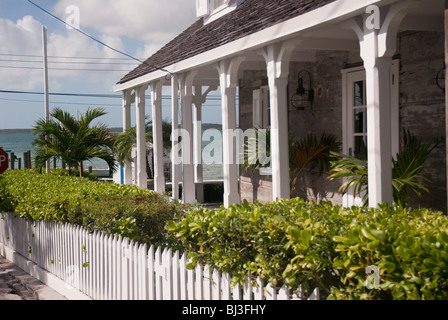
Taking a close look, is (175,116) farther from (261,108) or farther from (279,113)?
(279,113)

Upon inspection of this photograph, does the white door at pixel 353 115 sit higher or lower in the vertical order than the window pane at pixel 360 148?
higher

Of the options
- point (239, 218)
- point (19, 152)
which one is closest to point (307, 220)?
point (239, 218)

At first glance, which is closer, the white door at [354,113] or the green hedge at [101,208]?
the green hedge at [101,208]

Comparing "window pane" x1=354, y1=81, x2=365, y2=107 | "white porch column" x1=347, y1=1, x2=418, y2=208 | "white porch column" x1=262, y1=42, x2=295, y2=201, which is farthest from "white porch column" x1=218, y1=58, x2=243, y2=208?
"white porch column" x1=347, y1=1, x2=418, y2=208

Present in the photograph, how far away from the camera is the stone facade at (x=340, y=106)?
24.0 ft

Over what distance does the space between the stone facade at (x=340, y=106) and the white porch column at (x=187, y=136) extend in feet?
5.57

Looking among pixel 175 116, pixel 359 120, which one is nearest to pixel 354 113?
pixel 359 120

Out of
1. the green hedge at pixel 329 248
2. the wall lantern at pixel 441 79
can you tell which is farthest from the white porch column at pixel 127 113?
the green hedge at pixel 329 248

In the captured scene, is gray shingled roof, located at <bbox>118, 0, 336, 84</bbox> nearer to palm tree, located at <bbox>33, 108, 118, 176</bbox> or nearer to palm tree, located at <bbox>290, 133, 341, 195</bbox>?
palm tree, located at <bbox>33, 108, 118, 176</bbox>

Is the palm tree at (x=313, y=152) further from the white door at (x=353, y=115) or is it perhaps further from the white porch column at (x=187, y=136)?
the white porch column at (x=187, y=136)

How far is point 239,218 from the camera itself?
4.54 m

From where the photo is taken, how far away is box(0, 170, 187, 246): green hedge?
261 inches

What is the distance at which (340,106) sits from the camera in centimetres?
946
